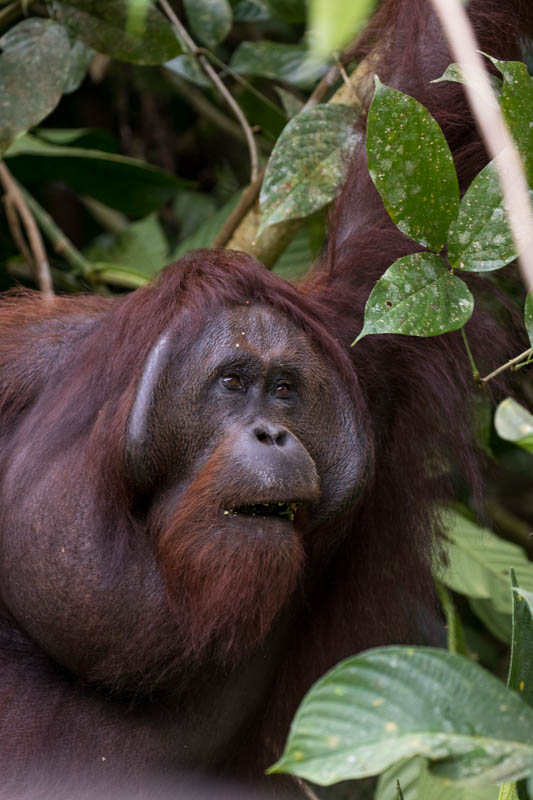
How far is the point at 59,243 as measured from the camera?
367 cm

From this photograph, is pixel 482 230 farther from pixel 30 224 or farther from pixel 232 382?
pixel 30 224

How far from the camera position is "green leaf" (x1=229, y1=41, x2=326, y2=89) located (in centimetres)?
319

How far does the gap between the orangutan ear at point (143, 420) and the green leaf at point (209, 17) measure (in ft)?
4.76

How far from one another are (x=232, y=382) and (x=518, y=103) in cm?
77

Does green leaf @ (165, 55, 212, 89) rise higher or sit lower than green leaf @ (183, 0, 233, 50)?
lower

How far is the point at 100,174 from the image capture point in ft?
13.0

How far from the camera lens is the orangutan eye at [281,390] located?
2.02 meters

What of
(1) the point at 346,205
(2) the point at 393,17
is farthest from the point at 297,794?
(2) the point at 393,17

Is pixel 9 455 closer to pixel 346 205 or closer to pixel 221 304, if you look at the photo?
pixel 221 304

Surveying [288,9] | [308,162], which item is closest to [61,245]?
[288,9]

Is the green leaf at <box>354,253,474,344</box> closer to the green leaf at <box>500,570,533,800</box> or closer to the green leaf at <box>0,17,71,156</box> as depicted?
the green leaf at <box>500,570,533,800</box>

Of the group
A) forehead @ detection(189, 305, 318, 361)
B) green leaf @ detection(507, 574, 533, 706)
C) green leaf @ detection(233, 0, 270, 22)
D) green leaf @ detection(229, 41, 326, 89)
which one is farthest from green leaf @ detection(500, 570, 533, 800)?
green leaf @ detection(233, 0, 270, 22)

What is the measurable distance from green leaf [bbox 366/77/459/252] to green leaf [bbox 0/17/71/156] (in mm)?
1372

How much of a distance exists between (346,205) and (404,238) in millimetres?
231
